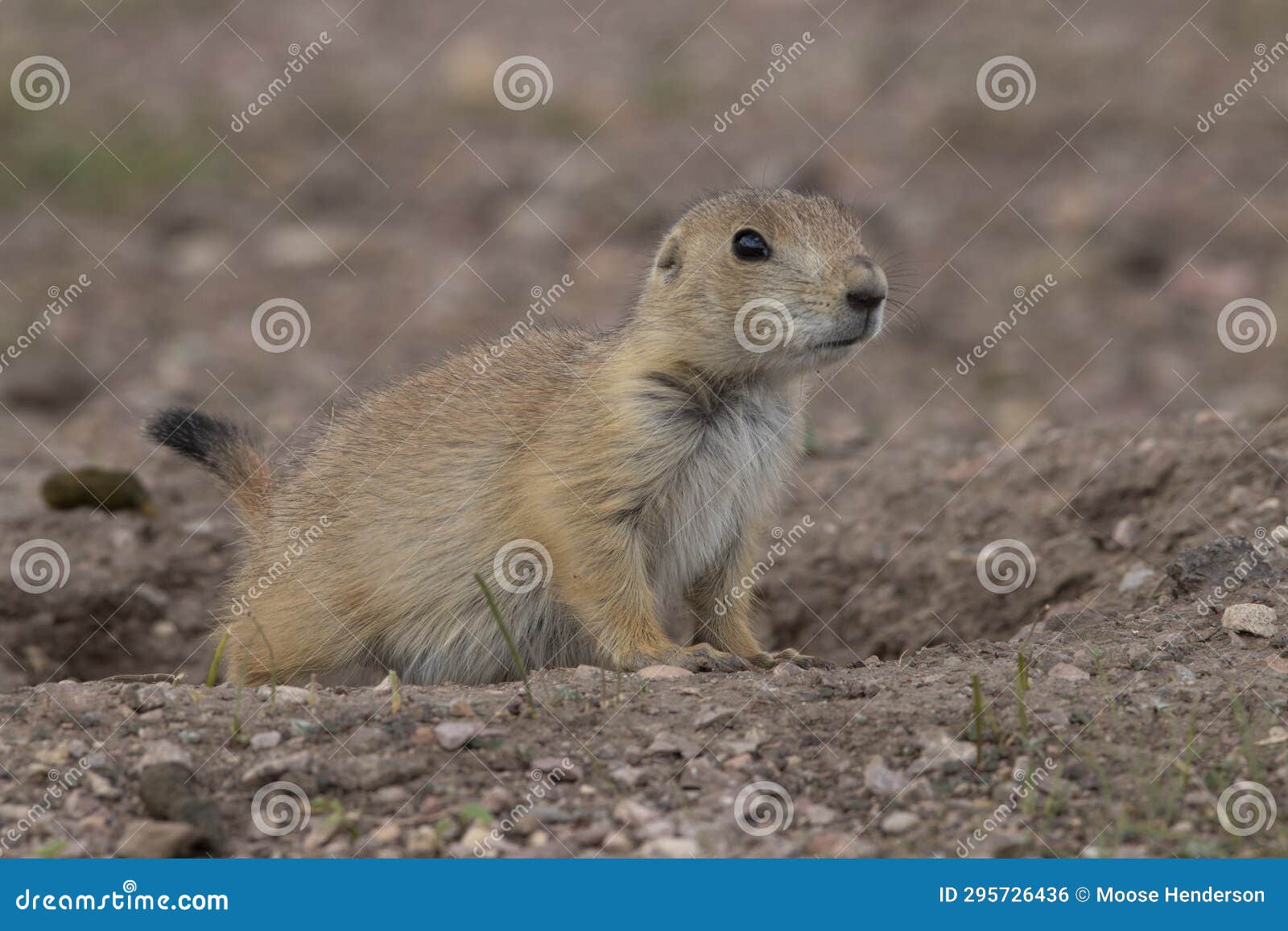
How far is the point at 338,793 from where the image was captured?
444 cm

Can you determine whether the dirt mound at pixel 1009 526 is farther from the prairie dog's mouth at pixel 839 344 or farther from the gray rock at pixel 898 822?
the gray rock at pixel 898 822

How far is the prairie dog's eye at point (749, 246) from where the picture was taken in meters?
5.99

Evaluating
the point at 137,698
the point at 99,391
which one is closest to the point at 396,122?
the point at 99,391

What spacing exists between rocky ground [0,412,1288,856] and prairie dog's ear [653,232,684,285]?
1866mm

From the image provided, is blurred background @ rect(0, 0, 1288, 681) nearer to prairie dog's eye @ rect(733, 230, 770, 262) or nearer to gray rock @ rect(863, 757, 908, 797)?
prairie dog's eye @ rect(733, 230, 770, 262)

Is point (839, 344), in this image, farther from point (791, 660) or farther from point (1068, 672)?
point (1068, 672)

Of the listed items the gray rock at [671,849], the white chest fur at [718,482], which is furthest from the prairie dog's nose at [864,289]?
the gray rock at [671,849]

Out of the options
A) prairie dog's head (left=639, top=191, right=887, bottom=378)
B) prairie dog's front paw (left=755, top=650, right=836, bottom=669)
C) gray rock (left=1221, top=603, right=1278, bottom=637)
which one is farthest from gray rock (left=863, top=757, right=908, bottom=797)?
prairie dog's head (left=639, top=191, right=887, bottom=378)

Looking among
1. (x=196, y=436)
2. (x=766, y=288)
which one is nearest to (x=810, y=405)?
(x=766, y=288)

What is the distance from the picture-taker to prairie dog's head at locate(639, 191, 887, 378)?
5.75 metres

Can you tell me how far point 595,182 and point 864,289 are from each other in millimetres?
8488

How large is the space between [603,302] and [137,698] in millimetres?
7717

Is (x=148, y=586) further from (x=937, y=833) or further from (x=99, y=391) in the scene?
(x=937, y=833)

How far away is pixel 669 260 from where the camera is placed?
6.42m
